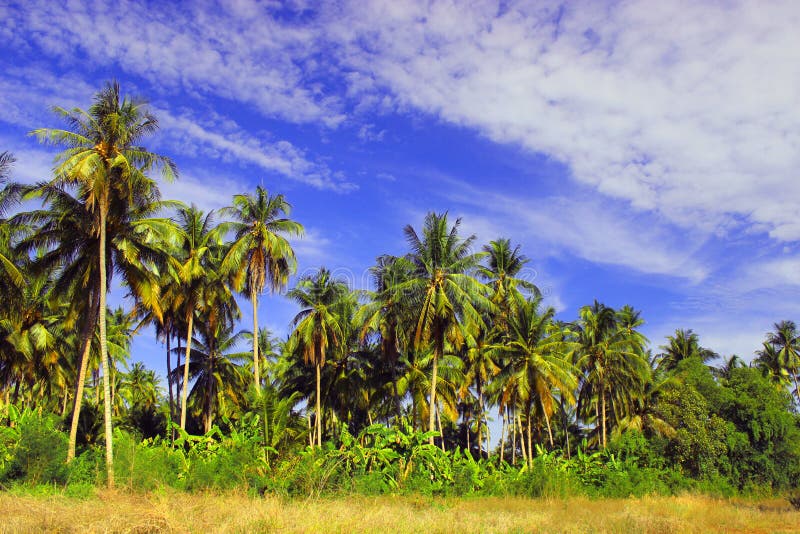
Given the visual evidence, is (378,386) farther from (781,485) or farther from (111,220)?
(781,485)

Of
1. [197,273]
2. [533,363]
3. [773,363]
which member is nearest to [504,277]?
[533,363]

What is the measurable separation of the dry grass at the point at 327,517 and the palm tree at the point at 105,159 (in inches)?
330

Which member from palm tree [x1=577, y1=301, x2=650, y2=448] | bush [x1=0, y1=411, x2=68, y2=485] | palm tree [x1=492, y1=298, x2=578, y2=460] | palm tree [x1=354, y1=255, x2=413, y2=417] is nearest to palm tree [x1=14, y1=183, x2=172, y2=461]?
bush [x1=0, y1=411, x2=68, y2=485]

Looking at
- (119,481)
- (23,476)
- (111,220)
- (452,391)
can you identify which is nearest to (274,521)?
(119,481)

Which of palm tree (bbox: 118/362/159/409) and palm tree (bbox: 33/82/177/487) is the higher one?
palm tree (bbox: 33/82/177/487)

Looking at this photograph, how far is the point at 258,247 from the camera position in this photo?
28672mm

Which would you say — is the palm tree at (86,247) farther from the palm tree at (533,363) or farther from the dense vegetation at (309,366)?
the palm tree at (533,363)

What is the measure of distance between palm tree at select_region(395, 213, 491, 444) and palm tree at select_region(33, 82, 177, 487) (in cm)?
1112

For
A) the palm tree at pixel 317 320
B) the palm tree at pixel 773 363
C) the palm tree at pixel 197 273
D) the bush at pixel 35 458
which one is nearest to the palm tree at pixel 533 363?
the palm tree at pixel 317 320

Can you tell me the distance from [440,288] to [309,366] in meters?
14.5

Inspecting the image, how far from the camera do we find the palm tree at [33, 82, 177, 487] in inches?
724

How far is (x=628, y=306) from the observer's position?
4597 cm

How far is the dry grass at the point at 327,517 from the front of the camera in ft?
30.2

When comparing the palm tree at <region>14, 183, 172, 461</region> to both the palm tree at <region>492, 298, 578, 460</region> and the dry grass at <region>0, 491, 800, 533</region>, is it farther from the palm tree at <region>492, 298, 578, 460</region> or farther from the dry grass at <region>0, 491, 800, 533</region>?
the palm tree at <region>492, 298, 578, 460</region>
